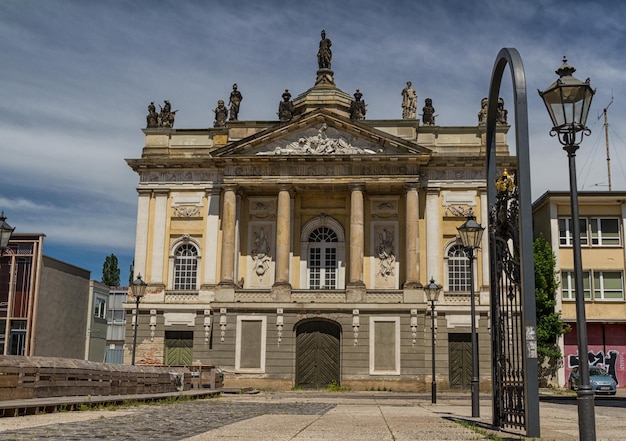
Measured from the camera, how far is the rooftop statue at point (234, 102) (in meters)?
42.8

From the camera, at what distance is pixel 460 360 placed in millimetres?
39812

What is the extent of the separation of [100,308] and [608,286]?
34533 mm

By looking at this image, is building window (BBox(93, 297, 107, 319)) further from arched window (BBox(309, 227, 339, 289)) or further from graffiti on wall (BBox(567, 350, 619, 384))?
graffiti on wall (BBox(567, 350, 619, 384))

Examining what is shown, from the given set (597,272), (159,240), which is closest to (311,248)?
(159,240)

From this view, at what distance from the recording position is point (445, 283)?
40500mm

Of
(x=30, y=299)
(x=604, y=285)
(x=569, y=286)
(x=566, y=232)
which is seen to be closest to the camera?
(x=30, y=299)

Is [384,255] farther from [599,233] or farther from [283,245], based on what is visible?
[599,233]

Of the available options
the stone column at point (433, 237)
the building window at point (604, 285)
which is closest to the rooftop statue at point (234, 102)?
the stone column at point (433, 237)

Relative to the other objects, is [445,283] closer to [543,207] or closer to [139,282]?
[543,207]

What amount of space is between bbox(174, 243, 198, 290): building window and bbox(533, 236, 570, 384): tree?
19321 millimetres

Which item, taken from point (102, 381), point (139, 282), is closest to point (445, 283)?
point (139, 282)

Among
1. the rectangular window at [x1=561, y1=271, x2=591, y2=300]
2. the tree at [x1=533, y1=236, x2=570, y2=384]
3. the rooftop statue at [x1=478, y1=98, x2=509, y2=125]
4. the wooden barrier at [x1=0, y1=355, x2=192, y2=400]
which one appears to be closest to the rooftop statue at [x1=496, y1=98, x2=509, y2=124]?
the rooftop statue at [x1=478, y1=98, x2=509, y2=125]

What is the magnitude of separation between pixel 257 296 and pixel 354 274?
5179 millimetres

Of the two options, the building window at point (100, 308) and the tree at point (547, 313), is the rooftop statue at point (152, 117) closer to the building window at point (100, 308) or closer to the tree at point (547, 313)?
the building window at point (100, 308)
